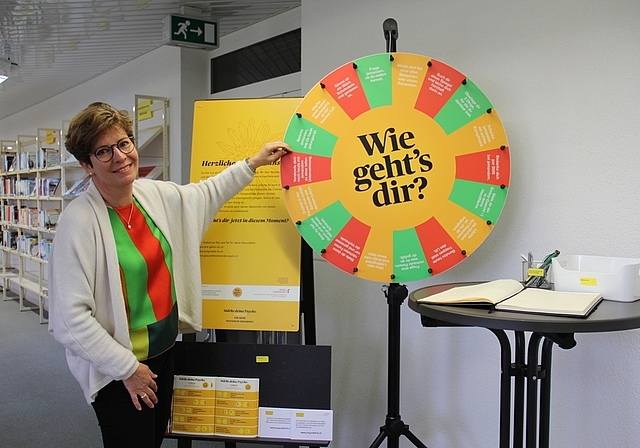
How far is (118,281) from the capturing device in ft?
4.89

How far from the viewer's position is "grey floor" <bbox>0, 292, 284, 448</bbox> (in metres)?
2.96

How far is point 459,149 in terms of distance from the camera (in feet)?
5.47

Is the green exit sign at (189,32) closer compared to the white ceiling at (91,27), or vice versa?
the white ceiling at (91,27)

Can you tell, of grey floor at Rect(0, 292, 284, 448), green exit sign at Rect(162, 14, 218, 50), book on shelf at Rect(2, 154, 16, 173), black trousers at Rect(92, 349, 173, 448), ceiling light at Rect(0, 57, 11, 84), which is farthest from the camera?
→ book on shelf at Rect(2, 154, 16, 173)

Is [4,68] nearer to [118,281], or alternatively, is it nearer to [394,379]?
[118,281]

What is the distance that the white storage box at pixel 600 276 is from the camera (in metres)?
1.34

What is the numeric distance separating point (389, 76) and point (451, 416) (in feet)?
4.28

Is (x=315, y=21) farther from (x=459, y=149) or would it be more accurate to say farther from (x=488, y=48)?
(x=459, y=149)

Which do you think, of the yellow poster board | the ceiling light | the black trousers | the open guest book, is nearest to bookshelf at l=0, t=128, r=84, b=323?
the ceiling light

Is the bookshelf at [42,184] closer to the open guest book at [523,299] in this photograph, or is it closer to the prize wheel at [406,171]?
the prize wheel at [406,171]

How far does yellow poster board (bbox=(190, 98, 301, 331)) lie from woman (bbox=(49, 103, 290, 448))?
8.7 inches

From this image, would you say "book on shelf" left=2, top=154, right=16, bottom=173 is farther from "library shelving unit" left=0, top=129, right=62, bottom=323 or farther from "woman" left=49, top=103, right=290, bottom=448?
"woman" left=49, top=103, right=290, bottom=448

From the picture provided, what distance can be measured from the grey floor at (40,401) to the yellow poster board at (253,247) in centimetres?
113

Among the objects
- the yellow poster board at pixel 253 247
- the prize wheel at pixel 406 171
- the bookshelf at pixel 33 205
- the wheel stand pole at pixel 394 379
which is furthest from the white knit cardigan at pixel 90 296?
the bookshelf at pixel 33 205
